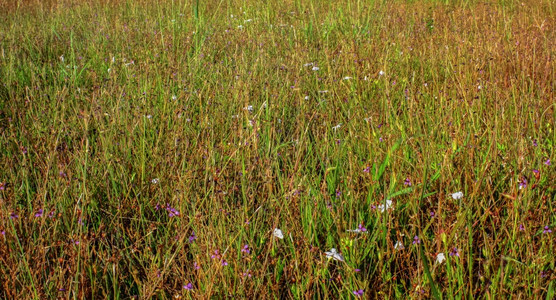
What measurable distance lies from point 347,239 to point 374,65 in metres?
2.11

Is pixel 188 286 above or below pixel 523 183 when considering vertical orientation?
below

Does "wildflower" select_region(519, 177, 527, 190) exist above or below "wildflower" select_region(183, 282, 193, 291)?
above

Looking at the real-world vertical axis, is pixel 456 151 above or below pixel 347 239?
above

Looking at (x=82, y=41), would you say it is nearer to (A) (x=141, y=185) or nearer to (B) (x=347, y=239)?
(A) (x=141, y=185)

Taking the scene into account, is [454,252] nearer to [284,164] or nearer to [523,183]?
[523,183]

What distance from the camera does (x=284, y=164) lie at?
2.21 metres

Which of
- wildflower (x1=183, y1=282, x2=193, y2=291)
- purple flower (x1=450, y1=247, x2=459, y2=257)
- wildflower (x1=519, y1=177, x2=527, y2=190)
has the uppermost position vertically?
wildflower (x1=519, y1=177, x2=527, y2=190)

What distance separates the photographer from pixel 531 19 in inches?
188

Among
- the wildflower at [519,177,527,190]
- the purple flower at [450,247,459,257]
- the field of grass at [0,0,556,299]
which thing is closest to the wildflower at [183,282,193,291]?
the field of grass at [0,0,556,299]

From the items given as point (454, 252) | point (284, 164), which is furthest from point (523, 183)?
point (284, 164)

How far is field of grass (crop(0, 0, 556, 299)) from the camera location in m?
1.45

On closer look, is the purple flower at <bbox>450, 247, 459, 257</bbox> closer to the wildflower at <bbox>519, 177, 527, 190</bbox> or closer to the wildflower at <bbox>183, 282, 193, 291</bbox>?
the wildflower at <bbox>519, 177, 527, 190</bbox>

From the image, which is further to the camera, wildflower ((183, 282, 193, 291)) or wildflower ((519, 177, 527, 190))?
wildflower ((519, 177, 527, 190))

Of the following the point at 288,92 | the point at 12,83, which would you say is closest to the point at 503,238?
the point at 288,92
